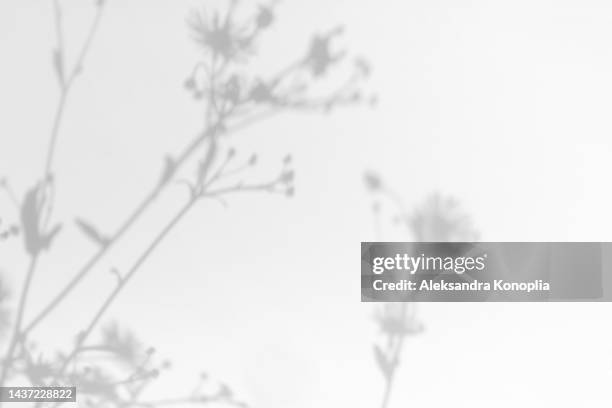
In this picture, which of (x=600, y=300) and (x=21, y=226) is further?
(x=600, y=300)

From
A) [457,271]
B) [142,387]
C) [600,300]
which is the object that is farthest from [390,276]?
[142,387]

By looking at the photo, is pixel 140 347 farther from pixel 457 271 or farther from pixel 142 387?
pixel 457 271

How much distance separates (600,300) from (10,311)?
719 mm

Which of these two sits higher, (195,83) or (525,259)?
(195,83)

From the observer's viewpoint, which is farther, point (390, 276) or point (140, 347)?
point (390, 276)

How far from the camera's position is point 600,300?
0.86m

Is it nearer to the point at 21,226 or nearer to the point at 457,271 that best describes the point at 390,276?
the point at 457,271

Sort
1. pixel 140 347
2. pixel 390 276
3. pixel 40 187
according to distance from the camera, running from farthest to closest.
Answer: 1. pixel 390 276
2. pixel 140 347
3. pixel 40 187

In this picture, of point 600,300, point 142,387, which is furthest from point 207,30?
point 600,300

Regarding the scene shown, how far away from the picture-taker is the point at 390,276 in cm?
82

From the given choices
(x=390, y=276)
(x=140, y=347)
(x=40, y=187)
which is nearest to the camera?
(x=40, y=187)

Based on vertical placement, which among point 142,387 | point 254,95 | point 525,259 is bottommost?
point 142,387

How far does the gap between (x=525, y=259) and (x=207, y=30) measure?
0.55 m

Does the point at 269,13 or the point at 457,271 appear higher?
the point at 269,13
